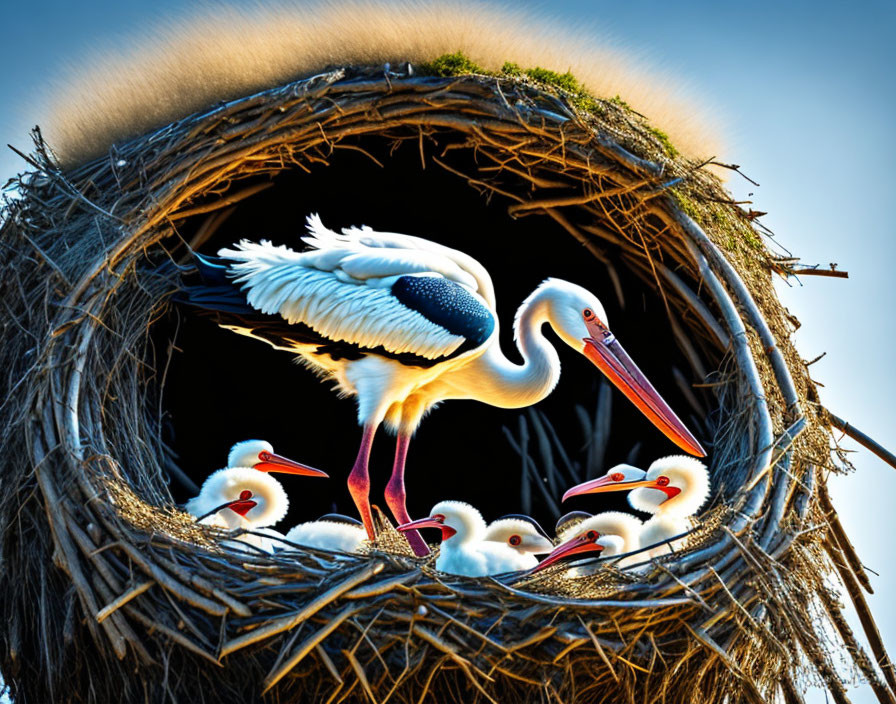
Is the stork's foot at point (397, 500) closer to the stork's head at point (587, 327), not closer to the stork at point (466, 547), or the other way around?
the stork at point (466, 547)

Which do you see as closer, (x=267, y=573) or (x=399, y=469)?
(x=267, y=573)

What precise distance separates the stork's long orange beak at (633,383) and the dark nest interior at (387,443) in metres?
0.11

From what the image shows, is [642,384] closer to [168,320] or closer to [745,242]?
[745,242]

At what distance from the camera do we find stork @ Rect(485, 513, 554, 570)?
165 inches

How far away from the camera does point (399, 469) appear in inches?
179

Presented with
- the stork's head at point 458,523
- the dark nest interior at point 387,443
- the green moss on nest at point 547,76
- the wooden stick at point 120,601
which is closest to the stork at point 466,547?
the stork's head at point 458,523

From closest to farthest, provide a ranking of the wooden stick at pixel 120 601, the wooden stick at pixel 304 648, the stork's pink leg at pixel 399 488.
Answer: the wooden stick at pixel 304 648
the wooden stick at pixel 120 601
the stork's pink leg at pixel 399 488

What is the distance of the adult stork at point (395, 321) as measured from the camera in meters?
4.07

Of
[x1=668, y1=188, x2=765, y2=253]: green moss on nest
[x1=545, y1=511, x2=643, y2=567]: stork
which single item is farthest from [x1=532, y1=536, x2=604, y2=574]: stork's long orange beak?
[x1=668, y1=188, x2=765, y2=253]: green moss on nest

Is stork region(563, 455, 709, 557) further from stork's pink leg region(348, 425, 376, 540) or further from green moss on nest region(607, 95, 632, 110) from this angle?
green moss on nest region(607, 95, 632, 110)

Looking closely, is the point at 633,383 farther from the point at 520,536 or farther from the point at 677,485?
the point at 520,536

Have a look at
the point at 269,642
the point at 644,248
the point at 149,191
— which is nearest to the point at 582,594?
the point at 269,642

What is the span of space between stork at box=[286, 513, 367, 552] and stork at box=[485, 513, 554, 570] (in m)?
0.39

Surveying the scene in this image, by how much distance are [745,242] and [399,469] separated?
1304 millimetres
